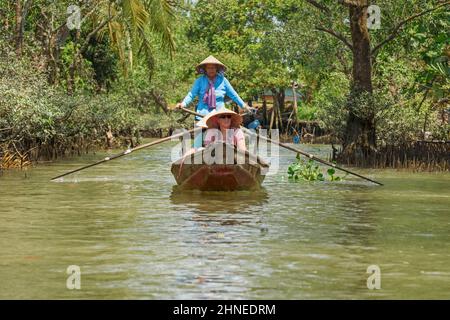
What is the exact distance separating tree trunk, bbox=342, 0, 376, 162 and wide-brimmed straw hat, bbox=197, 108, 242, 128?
9.16m

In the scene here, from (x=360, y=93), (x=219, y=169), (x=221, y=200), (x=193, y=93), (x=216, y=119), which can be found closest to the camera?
(x=221, y=200)

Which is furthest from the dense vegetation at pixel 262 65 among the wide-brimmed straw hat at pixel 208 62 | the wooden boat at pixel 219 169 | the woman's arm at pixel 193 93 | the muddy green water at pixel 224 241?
the wooden boat at pixel 219 169

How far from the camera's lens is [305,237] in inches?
446

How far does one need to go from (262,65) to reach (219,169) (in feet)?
113

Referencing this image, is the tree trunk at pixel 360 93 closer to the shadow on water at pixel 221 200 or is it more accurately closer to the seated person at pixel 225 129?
the shadow on water at pixel 221 200

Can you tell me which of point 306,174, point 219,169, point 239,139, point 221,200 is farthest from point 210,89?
point 306,174

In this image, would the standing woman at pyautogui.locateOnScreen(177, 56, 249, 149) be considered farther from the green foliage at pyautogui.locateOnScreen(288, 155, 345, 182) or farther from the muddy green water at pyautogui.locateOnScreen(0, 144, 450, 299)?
the green foliage at pyautogui.locateOnScreen(288, 155, 345, 182)

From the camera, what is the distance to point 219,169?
53.1ft

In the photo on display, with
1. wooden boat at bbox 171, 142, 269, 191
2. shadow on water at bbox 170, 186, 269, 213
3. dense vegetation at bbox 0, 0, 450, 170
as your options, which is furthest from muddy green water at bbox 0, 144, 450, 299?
dense vegetation at bbox 0, 0, 450, 170

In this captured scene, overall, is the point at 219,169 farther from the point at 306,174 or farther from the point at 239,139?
the point at 306,174

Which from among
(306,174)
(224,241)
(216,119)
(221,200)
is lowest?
(224,241)

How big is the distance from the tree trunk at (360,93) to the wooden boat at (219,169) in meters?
8.76

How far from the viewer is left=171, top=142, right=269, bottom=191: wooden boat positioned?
15914 mm

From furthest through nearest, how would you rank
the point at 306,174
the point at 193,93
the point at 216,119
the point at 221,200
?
the point at 306,174
the point at 193,93
the point at 216,119
the point at 221,200
